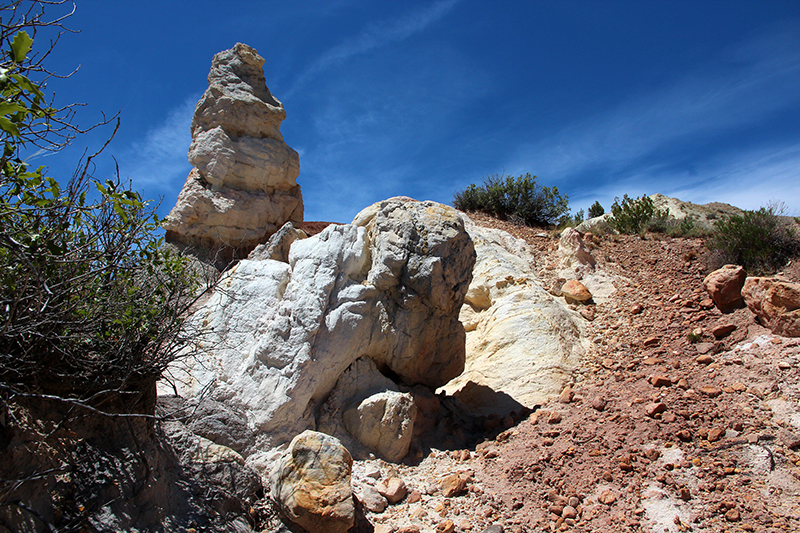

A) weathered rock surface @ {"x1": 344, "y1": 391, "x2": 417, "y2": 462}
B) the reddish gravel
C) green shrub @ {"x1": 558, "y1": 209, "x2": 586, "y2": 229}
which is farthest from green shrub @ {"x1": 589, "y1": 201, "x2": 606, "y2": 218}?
weathered rock surface @ {"x1": 344, "y1": 391, "x2": 417, "y2": 462}

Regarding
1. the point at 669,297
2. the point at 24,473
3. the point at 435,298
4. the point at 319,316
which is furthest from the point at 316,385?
the point at 669,297

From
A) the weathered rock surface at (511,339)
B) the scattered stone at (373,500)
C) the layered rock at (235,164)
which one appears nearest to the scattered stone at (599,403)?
the weathered rock surface at (511,339)

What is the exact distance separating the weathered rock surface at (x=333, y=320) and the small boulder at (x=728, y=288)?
12.2 ft

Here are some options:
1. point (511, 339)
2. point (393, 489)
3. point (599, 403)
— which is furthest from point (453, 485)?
point (511, 339)

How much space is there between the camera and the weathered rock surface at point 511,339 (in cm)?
714

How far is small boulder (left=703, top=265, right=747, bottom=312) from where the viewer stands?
6777mm

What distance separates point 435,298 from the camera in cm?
636

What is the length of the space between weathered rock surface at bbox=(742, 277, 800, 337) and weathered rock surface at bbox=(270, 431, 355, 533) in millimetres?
5483

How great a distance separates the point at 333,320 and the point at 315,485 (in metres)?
2.09

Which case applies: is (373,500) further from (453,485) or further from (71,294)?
(71,294)

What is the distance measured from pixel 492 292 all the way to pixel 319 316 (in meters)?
4.70

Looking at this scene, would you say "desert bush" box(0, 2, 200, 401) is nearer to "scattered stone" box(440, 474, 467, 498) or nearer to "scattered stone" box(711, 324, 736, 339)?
"scattered stone" box(440, 474, 467, 498)

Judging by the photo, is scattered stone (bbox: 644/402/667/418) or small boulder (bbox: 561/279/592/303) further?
small boulder (bbox: 561/279/592/303)

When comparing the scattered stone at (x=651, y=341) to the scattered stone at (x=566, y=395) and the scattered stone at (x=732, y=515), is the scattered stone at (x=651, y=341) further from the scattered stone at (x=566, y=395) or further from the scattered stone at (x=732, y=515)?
the scattered stone at (x=732, y=515)
